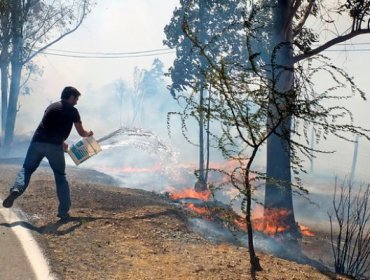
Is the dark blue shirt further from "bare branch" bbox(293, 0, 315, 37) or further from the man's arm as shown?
"bare branch" bbox(293, 0, 315, 37)

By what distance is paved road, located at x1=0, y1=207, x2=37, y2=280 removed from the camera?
390 cm

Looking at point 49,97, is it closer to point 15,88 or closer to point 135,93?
point 135,93

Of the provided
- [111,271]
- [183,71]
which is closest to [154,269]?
[111,271]

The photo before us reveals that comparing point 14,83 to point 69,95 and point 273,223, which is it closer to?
point 273,223

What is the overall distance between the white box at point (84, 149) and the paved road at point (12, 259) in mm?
1750

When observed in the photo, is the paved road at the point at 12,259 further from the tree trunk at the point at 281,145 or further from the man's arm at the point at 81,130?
the tree trunk at the point at 281,145

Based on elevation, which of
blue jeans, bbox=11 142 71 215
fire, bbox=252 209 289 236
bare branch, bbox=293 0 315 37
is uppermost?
bare branch, bbox=293 0 315 37

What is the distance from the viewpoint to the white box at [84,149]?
6773 mm

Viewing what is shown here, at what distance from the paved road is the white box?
5.74ft

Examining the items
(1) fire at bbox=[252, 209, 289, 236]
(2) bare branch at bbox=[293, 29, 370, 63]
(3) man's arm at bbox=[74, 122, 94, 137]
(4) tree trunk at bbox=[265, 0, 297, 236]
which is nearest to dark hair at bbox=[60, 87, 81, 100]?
(3) man's arm at bbox=[74, 122, 94, 137]

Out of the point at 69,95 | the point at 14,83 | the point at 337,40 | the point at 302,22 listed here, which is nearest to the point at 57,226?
the point at 69,95

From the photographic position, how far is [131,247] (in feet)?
15.9

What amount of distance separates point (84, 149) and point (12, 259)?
2.76m

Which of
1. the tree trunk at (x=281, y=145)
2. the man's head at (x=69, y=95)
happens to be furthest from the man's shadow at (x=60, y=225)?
the tree trunk at (x=281, y=145)
